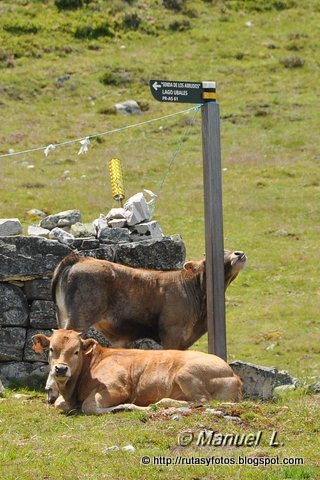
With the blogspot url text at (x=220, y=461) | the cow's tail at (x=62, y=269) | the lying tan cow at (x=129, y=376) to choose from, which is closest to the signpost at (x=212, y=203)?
the lying tan cow at (x=129, y=376)

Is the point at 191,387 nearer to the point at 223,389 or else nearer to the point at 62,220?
the point at 223,389

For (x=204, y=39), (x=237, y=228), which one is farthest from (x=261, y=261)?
(x=204, y=39)

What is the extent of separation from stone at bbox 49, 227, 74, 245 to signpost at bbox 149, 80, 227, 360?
90.5 inches

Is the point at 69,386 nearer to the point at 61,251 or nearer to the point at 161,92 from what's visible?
the point at 61,251

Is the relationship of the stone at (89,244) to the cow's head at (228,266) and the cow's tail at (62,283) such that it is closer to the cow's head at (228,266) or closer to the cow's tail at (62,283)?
the cow's tail at (62,283)

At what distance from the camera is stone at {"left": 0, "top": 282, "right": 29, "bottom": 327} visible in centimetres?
1445

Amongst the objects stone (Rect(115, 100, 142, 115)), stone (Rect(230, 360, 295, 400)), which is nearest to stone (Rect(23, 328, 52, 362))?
stone (Rect(230, 360, 295, 400))

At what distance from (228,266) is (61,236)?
2470mm

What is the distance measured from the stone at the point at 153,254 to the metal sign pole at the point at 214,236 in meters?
1.55

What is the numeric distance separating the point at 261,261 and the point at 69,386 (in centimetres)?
1527

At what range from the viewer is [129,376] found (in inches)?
474

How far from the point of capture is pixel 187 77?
46.2 m

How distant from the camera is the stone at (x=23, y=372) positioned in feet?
47.0

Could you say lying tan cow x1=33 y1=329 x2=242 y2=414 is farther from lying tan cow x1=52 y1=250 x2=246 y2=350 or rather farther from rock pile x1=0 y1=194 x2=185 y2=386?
rock pile x1=0 y1=194 x2=185 y2=386
